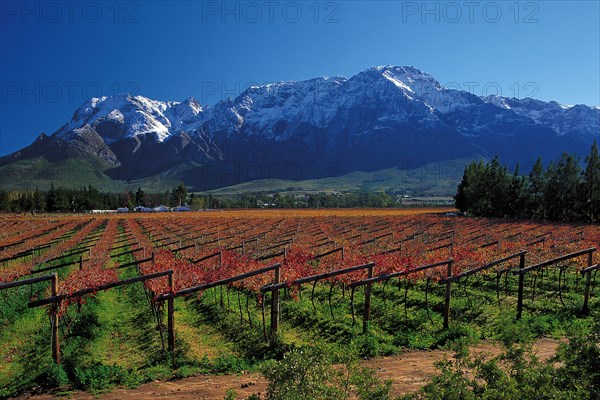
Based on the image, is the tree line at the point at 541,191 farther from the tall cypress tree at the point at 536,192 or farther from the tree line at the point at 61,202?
the tree line at the point at 61,202

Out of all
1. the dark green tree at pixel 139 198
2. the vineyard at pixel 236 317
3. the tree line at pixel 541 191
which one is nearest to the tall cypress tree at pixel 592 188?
the tree line at pixel 541 191

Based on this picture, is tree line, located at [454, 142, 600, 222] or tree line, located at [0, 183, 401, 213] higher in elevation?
tree line, located at [454, 142, 600, 222]

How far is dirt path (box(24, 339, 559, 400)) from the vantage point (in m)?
8.77

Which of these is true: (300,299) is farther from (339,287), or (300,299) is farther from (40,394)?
(40,394)

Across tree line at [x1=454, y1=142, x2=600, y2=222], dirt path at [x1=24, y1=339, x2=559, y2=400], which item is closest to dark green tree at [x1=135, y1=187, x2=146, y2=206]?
tree line at [x1=454, y1=142, x2=600, y2=222]

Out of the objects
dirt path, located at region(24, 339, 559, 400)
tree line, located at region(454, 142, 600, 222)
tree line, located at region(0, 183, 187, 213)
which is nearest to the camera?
dirt path, located at region(24, 339, 559, 400)

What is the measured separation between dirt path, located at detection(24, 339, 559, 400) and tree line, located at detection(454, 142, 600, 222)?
6620 cm

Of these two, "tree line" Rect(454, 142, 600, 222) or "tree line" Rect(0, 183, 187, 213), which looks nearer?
"tree line" Rect(454, 142, 600, 222)

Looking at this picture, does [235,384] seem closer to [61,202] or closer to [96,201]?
[61,202]

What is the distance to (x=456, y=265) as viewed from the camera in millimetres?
17516

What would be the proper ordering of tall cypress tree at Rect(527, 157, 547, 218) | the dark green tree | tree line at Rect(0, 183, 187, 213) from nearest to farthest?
tall cypress tree at Rect(527, 157, 547, 218), tree line at Rect(0, 183, 187, 213), the dark green tree

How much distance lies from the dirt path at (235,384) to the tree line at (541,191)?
217ft

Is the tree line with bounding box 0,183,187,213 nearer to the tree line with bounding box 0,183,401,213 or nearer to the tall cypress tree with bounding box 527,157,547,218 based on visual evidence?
the tree line with bounding box 0,183,401,213

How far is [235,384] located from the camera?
9273 mm
